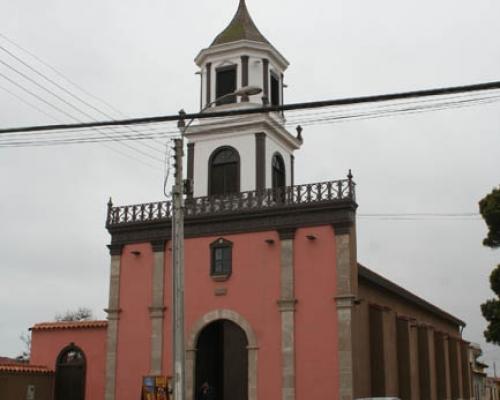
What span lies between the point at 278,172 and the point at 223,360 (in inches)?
307

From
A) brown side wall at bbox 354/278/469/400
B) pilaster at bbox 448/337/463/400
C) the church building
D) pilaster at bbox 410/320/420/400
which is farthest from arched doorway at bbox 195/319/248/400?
pilaster at bbox 448/337/463/400

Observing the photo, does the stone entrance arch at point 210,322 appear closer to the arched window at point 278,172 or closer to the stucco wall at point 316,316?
the stucco wall at point 316,316

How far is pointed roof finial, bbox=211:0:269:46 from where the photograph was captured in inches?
1253

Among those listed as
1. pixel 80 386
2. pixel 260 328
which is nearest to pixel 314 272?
pixel 260 328

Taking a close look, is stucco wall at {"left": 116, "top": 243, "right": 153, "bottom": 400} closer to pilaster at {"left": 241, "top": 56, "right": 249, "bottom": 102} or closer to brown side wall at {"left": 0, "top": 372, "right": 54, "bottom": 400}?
brown side wall at {"left": 0, "top": 372, "right": 54, "bottom": 400}

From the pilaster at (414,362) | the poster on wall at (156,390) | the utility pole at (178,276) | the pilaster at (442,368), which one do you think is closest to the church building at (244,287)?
the pilaster at (414,362)

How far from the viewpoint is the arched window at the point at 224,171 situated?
3062cm

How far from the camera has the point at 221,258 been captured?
28938 mm

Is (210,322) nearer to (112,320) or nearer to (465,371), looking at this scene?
(112,320)

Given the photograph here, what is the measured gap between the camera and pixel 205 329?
29281 mm

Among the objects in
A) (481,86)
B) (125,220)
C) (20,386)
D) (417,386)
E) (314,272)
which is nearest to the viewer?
(481,86)

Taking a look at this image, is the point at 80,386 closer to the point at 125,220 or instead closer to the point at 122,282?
the point at 122,282

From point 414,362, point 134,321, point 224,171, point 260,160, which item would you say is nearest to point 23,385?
point 134,321

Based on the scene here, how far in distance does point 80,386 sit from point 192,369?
5282mm
